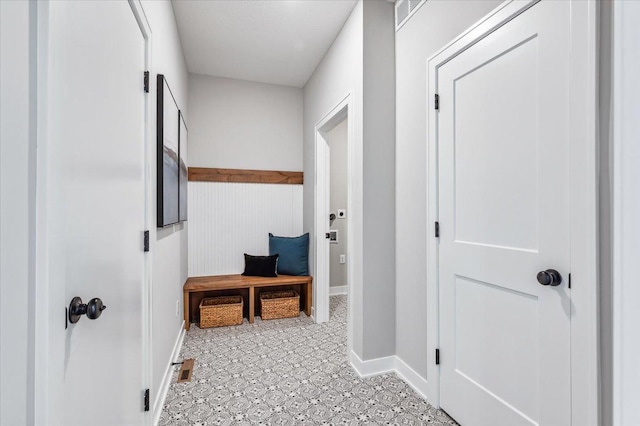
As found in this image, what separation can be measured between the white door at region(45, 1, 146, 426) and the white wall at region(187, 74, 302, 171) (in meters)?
2.04

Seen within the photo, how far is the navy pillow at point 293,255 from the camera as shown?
11.3ft

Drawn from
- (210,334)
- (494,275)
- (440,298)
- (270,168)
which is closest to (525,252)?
(494,275)

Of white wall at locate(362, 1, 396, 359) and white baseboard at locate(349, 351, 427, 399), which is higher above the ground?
white wall at locate(362, 1, 396, 359)

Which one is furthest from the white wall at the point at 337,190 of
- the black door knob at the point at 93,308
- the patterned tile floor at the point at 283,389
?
the black door knob at the point at 93,308

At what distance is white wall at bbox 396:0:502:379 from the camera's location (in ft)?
6.27

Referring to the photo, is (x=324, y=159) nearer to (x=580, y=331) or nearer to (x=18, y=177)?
(x=580, y=331)

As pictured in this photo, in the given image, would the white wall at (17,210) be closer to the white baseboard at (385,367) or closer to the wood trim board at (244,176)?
the white baseboard at (385,367)

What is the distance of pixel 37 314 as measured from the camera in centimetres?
63

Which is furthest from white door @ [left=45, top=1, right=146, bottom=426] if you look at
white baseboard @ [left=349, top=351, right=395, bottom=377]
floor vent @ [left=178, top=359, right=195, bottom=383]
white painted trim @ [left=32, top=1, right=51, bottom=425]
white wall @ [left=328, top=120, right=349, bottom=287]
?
white wall @ [left=328, top=120, right=349, bottom=287]

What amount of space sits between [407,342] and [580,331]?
1.15m

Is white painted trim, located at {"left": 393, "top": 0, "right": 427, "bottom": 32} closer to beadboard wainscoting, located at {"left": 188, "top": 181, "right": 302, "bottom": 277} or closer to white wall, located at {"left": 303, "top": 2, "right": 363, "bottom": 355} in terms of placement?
white wall, located at {"left": 303, "top": 2, "right": 363, "bottom": 355}

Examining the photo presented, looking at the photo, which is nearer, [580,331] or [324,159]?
[580,331]

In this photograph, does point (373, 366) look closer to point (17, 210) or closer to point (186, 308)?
point (186, 308)

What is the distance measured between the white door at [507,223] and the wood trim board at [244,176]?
2.20 m
